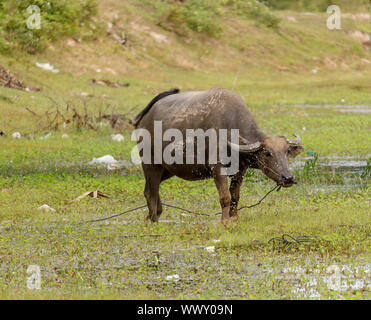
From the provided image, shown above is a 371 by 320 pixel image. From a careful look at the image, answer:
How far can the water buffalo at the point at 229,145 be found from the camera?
963cm

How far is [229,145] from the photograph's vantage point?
9.80 m

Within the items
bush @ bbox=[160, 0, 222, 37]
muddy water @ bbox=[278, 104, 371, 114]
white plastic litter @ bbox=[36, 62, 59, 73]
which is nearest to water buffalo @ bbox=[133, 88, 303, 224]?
muddy water @ bbox=[278, 104, 371, 114]

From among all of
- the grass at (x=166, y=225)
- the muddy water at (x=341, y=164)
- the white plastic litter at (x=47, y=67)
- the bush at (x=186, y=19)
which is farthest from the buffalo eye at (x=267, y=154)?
the bush at (x=186, y=19)

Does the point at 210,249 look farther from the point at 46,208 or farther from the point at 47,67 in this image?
the point at 47,67

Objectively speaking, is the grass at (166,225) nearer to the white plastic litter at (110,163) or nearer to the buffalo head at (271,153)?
the white plastic litter at (110,163)

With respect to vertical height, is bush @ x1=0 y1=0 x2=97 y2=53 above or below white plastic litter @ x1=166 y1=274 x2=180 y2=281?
below

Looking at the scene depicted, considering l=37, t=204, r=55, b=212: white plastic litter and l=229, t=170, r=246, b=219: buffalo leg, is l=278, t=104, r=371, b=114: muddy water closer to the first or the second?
l=229, t=170, r=246, b=219: buffalo leg

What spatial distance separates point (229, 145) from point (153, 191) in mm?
1602

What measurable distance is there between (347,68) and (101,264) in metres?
46.4

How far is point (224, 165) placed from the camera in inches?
392

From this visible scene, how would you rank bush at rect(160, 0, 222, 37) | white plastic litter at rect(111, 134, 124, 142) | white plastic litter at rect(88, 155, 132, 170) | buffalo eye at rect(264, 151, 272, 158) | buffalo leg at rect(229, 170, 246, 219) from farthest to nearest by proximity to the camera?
bush at rect(160, 0, 222, 37)
white plastic litter at rect(111, 134, 124, 142)
white plastic litter at rect(88, 155, 132, 170)
buffalo leg at rect(229, 170, 246, 219)
buffalo eye at rect(264, 151, 272, 158)

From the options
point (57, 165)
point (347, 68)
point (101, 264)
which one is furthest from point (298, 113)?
point (347, 68)

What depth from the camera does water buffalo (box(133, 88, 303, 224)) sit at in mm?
9633

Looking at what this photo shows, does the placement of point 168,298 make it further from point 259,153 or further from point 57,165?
point 57,165
